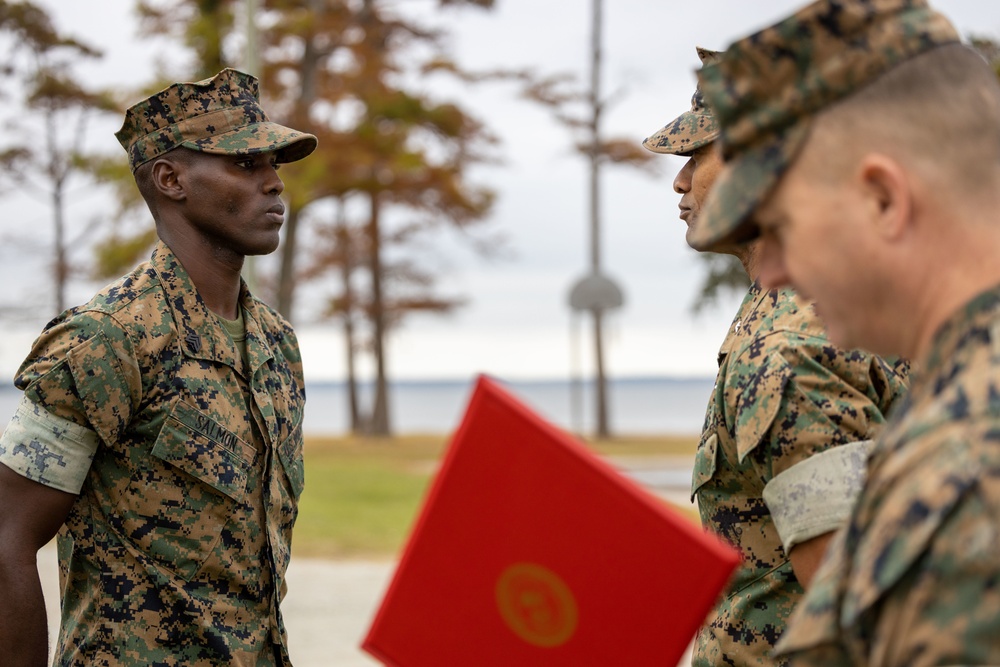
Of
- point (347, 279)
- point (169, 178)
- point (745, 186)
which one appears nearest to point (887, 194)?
point (745, 186)

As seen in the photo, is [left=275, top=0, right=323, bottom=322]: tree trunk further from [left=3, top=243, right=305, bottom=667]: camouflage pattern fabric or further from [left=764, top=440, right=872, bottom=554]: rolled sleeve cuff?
[left=764, top=440, right=872, bottom=554]: rolled sleeve cuff

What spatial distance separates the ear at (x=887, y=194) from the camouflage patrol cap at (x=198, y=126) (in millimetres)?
2148

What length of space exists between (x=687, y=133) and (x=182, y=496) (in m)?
1.57

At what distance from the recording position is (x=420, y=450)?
24.2 m

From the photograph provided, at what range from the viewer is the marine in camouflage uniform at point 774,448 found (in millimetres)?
2156

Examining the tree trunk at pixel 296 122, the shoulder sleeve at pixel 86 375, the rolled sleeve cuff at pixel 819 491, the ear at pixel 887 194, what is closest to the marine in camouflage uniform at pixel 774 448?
the rolled sleeve cuff at pixel 819 491

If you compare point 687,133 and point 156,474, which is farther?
point 687,133

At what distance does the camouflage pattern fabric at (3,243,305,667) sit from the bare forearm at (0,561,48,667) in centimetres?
9

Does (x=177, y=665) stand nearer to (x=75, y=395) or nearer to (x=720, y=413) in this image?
(x=75, y=395)

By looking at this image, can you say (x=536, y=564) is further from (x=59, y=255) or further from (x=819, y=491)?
(x=59, y=255)

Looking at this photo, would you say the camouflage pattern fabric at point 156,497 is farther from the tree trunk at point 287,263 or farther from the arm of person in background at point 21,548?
the tree trunk at point 287,263

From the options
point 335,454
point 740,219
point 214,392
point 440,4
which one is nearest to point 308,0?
point 440,4

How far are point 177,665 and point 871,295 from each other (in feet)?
6.81

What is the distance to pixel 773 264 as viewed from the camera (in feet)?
4.49
